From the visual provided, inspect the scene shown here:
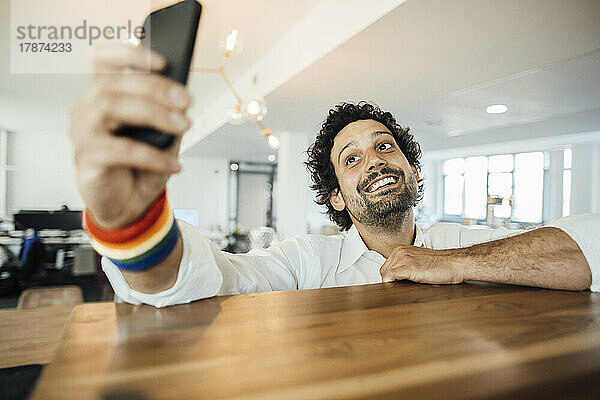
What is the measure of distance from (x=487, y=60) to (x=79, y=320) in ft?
9.49

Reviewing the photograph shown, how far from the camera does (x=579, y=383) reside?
0.31 metres

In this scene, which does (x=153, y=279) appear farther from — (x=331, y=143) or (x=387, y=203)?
(x=331, y=143)

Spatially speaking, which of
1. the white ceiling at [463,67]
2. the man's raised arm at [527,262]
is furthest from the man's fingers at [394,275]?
the white ceiling at [463,67]

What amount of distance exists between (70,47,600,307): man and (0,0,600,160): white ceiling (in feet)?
2.52

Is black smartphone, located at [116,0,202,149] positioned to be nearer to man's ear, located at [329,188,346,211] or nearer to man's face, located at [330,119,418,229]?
man's face, located at [330,119,418,229]

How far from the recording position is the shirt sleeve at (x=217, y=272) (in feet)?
1.92

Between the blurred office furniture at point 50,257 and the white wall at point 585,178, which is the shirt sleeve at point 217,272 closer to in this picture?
the blurred office furniture at point 50,257

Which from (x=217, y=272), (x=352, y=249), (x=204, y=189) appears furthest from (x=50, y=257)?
(x=217, y=272)

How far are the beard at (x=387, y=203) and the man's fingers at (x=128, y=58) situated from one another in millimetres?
1118

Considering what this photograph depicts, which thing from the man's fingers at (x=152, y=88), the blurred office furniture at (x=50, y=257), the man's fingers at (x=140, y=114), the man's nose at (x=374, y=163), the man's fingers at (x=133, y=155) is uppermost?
the man's nose at (x=374, y=163)

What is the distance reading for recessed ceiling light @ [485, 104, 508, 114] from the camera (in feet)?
13.5

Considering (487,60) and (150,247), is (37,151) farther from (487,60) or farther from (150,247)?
(150,247)

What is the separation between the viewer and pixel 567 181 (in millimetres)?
8398

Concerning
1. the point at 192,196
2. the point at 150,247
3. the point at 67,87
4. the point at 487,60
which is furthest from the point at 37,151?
the point at 150,247
